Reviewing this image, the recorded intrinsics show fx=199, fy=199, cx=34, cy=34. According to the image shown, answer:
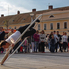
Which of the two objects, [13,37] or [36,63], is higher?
[13,37]

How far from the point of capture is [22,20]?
232 ft

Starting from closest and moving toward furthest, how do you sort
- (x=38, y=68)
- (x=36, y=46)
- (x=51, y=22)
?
1. (x=38, y=68)
2. (x=36, y=46)
3. (x=51, y=22)

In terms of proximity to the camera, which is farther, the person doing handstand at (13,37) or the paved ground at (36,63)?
the person doing handstand at (13,37)

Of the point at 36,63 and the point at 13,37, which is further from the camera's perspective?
the point at 36,63

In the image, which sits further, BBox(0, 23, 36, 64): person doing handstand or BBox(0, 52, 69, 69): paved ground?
BBox(0, 23, 36, 64): person doing handstand

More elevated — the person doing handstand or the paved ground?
the person doing handstand

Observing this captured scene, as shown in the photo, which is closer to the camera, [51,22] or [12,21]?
[51,22]

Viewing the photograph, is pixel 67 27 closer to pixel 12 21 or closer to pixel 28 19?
pixel 28 19

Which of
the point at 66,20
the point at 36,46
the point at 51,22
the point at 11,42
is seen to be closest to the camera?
the point at 11,42

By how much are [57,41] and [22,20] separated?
2136 inches

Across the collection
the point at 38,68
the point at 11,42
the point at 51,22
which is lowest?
the point at 38,68

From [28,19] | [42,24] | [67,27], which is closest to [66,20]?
[67,27]

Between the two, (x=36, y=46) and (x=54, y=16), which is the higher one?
(x=54, y=16)

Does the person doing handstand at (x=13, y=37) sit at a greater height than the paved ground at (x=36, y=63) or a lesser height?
greater
